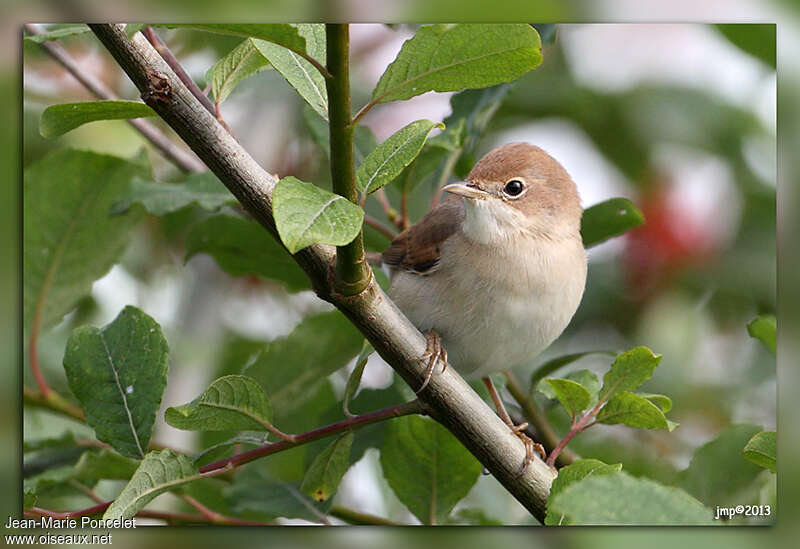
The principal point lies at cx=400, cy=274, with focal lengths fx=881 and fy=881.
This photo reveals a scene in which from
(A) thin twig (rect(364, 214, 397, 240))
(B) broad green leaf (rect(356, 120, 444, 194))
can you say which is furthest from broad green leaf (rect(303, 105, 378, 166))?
(B) broad green leaf (rect(356, 120, 444, 194))

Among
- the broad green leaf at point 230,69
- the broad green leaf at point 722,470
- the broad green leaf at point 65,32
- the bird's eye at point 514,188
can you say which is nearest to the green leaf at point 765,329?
the broad green leaf at point 722,470

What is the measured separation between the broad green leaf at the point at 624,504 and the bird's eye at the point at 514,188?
4.18ft

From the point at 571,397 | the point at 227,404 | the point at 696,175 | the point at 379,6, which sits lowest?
the point at 227,404

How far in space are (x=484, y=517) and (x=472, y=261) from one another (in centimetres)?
58

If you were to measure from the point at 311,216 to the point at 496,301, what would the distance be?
1.06 m

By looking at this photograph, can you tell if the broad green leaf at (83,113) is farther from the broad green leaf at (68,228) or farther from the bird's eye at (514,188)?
the bird's eye at (514,188)

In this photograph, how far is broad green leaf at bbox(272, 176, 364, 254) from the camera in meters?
0.99

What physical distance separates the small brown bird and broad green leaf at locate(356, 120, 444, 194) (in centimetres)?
75

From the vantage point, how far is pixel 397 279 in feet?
7.32

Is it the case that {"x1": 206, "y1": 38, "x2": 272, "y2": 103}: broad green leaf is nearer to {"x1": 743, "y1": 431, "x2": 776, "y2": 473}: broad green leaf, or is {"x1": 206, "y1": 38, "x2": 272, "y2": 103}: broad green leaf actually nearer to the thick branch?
the thick branch

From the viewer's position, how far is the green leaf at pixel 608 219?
2045 millimetres

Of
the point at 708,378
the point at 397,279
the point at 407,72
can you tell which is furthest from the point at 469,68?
the point at 708,378

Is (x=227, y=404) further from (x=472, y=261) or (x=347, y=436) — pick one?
(x=472, y=261)

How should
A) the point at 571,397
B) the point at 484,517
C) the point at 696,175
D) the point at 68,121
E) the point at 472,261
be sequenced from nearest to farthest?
the point at 68,121
the point at 571,397
the point at 484,517
the point at 472,261
the point at 696,175
